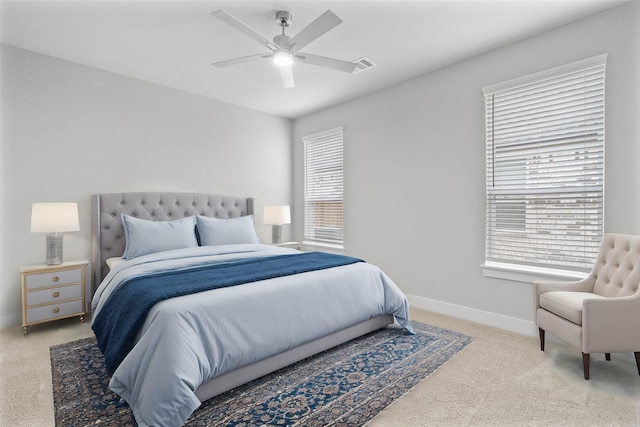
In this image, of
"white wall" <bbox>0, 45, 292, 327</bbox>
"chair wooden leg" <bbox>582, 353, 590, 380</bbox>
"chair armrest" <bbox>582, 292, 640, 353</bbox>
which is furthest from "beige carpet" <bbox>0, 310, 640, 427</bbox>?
"white wall" <bbox>0, 45, 292, 327</bbox>

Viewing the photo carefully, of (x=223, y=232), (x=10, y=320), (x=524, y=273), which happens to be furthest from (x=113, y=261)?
(x=524, y=273)

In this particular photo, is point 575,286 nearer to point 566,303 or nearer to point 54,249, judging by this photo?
point 566,303

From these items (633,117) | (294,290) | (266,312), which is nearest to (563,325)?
(633,117)

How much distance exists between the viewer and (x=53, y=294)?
124 inches

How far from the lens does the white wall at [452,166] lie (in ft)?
8.36

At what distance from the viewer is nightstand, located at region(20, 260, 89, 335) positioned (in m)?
3.01

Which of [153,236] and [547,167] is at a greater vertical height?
[547,167]

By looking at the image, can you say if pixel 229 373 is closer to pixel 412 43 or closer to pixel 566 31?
pixel 412 43

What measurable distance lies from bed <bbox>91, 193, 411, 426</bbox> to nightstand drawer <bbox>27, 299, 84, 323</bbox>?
0.39 metres

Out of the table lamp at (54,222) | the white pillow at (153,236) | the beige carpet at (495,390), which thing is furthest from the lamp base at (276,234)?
the beige carpet at (495,390)

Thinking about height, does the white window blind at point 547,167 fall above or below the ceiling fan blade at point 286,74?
below

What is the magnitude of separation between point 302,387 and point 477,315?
2.12 metres

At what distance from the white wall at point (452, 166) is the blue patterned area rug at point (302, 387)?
2.87 ft

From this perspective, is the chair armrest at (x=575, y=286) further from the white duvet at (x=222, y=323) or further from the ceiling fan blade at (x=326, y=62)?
the ceiling fan blade at (x=326, y=62)
